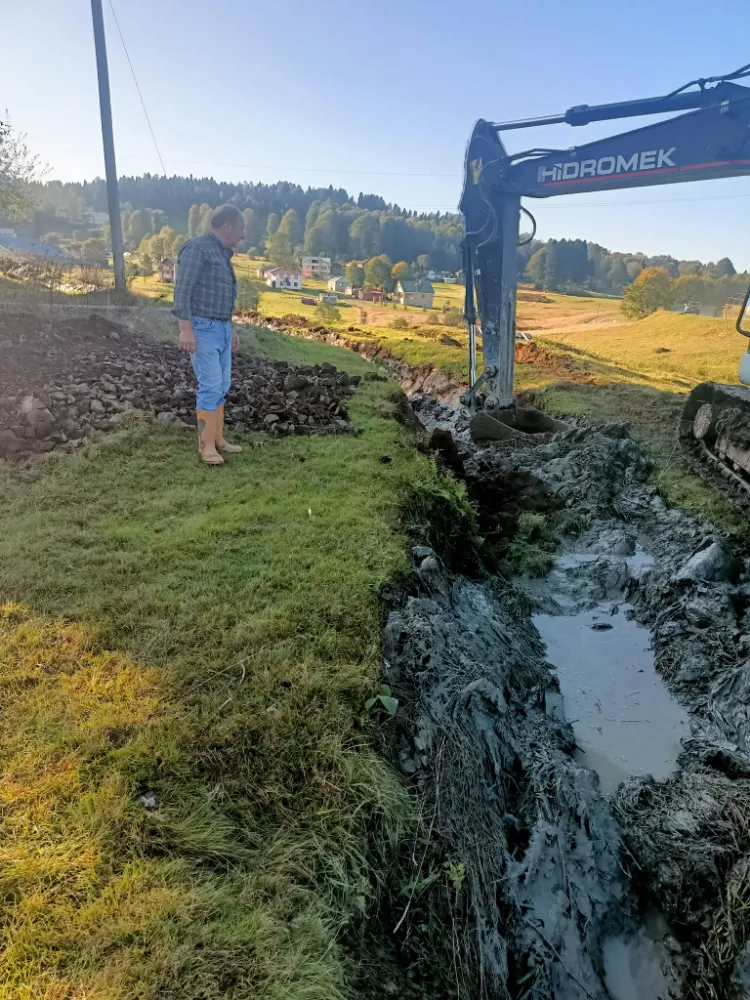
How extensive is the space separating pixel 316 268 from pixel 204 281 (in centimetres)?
9864

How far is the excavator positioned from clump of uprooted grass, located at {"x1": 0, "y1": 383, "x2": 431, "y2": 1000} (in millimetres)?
5512

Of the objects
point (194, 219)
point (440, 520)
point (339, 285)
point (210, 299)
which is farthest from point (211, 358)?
point (194, 219)

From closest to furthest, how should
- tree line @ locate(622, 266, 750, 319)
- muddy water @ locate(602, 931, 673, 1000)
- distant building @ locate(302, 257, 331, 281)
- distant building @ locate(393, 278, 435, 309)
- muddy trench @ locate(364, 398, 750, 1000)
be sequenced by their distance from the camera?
muddy trench @ locate(364, 398, 750, 1000) < muddy water @ locate(602, 931, 673, 1000) < tree line @ locate(622, 266, 750, 319) < distant building @ locate(393, 278, 435, 309) < distant building @ locate(302, 257, 331, 281)

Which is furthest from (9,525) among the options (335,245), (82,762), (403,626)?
(335,245)

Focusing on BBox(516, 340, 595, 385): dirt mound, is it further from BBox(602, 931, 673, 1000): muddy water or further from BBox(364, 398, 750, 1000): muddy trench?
BBox(602, 931, 673, 1000): muddy water

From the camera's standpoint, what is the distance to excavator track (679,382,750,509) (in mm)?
7090

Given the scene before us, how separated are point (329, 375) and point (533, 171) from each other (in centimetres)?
470

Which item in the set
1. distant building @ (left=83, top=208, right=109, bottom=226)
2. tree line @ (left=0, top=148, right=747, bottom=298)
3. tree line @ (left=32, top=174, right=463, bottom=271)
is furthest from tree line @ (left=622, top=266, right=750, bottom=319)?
distant building @ (left=83, top=208, right=109, bottom=226)

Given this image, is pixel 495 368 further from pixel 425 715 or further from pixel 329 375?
pixel 425 715

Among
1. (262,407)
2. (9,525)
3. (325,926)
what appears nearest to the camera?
(325,926)

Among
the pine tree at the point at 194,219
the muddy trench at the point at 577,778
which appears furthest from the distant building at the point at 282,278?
the muddy trench at the point at 577,778

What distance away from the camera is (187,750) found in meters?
2.46

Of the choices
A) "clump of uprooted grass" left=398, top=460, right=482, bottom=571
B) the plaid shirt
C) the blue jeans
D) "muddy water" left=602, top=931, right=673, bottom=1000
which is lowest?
"muddy water" left=602, top=931, right=673, bottom=1000

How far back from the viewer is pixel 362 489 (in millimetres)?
5395
